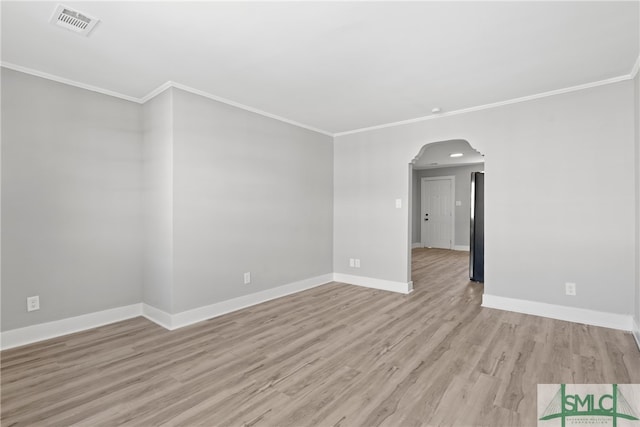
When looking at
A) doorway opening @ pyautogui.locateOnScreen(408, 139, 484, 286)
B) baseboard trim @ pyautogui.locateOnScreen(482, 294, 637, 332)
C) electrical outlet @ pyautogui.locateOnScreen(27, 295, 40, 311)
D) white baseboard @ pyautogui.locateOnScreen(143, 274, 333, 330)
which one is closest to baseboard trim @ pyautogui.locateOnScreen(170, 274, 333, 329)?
white baseboard @ pyautogui.locateOnScreen(143, 274, 333, 330)

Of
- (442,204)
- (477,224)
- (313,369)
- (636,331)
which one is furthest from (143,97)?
(442,204)

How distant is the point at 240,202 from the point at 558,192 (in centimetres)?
358

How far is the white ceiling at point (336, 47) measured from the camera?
6.63 feet

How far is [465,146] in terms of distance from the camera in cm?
630

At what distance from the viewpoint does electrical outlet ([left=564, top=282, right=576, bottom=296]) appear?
333 cm

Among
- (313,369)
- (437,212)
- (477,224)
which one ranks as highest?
(437,212)

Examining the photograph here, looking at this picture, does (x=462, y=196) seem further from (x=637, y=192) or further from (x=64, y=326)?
(x=64, y=326)

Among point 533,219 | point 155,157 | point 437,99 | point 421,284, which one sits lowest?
point 421,284

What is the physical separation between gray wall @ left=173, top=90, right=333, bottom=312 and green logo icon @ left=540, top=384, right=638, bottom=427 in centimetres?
304

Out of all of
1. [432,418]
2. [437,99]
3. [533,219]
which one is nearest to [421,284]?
[533,219]

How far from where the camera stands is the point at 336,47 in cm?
246

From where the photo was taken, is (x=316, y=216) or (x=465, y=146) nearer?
(x=316, y=216)

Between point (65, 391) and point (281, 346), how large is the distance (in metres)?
1.51

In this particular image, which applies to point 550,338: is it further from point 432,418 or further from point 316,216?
point 316,216
